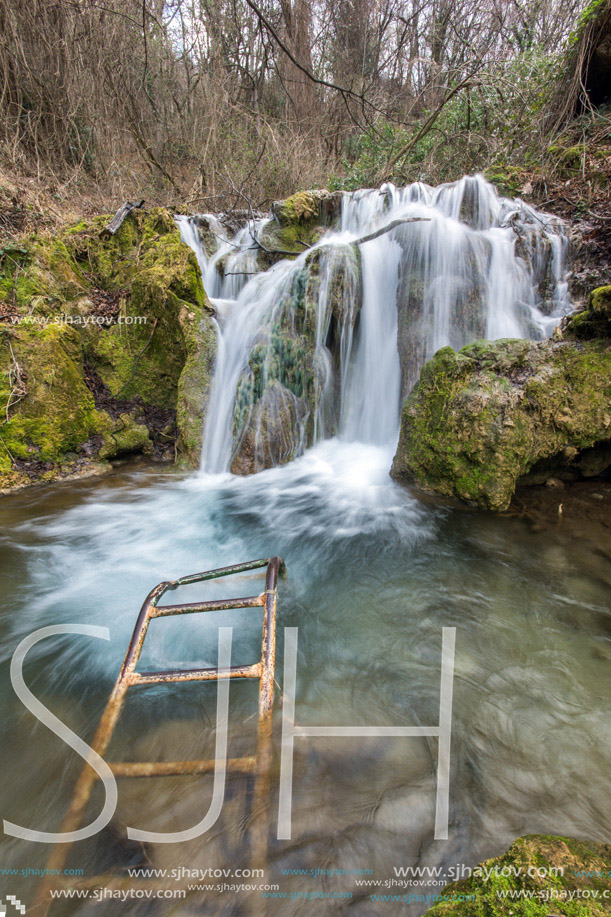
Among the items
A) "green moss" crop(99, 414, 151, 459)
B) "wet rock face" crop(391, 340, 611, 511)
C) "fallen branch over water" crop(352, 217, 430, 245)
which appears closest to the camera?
"wet rock face" crop(391, 340, 611, 511)

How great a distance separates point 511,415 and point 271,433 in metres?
2.93

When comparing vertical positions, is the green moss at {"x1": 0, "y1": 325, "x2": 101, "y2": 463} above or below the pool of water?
above

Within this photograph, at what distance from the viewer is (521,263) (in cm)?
580

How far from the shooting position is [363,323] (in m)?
5.89

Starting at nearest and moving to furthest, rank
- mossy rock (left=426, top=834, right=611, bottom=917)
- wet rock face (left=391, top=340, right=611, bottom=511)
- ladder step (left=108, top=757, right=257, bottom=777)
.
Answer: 1. mossy rock (left=426, top=834, right=611, bottom=917)
2. ladder step (left=108, top=757, right=257, bottom=777)
3. wet rock face (left=391, top=340, right=611, bottom=511)

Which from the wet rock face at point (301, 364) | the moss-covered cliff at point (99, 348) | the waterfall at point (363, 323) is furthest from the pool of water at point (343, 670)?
the waterfall at point (363, 323)

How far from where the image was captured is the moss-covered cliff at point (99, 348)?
4.59 meters

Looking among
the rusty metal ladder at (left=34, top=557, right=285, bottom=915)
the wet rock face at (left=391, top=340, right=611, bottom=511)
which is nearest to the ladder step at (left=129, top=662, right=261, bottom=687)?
the rusty metal ladder at (left=34, top=557, right=285, bottom=915)

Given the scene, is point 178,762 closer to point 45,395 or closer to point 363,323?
point 45,395

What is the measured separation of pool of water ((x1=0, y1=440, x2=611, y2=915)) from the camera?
1.30m

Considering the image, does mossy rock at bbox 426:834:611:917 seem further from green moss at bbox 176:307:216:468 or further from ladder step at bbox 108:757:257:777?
green moss at bbox 176:307:216:468

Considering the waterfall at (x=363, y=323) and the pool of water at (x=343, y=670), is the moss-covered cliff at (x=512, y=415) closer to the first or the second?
the pool of water at (x=343, y=670)

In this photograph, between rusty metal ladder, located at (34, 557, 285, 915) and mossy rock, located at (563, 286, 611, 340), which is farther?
mossy rock, located at (563, 286, 611, 340)

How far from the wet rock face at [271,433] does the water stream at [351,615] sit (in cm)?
18
